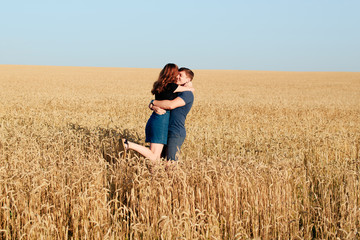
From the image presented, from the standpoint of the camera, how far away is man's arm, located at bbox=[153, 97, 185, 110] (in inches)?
207

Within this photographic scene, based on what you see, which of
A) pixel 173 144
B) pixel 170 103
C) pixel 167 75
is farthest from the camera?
pixel 173 144

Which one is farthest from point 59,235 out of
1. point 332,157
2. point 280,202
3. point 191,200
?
point 332,157

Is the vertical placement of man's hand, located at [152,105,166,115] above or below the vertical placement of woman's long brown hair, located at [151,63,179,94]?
below

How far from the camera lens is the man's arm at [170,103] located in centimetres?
526

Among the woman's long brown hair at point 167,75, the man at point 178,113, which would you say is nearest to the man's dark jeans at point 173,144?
the man at point 178,113

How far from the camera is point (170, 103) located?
17.3 feet

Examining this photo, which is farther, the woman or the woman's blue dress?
the woman's blue dress

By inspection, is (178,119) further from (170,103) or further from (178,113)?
(170,103)

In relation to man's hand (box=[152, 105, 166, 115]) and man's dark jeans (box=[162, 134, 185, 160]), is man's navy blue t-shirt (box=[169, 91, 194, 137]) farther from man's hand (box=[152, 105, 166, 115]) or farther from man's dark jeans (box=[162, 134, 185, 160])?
man's hand (box=[152, 105, 166, 115])

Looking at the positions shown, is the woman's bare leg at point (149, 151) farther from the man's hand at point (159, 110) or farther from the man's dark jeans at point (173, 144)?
the man's hand at point (159, 110)

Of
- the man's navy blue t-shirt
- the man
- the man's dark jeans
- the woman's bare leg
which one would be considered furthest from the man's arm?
the woman's bare leg

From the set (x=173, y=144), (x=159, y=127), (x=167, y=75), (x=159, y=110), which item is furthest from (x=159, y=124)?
(x=167, y=75)

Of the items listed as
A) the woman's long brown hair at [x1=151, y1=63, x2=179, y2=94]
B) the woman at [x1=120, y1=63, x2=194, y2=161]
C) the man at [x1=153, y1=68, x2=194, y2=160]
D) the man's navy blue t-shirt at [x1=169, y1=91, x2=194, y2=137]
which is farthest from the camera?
the man's navy blue t-shirt at [x1=169, y1=91, x2=194, y2=137]

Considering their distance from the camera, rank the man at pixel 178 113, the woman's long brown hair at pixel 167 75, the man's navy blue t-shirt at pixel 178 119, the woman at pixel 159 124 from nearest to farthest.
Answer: the woman's long brown hair at pixel 167 75 → the woman at pixel 159 124 → the man at pixel 178 113 → the man's navy blue t-shirt at pixel 178 119
